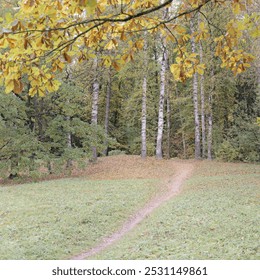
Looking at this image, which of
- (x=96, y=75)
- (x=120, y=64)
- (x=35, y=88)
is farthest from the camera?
(x=96, y=75)

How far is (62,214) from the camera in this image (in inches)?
393

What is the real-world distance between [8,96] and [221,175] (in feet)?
36.5

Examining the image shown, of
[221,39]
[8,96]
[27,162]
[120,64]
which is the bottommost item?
[27,162]

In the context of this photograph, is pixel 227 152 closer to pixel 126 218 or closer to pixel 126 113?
pixel 126 113

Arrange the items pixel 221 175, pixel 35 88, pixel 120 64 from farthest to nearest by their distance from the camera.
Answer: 1. pixel 221 175
2. pixel 120 64
3. pixel 35 88

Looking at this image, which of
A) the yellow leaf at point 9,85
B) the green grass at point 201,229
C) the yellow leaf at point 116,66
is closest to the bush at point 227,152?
the green grass at point 201,229

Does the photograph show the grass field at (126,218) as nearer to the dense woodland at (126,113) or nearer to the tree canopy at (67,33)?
the dense woodland at (126,113)

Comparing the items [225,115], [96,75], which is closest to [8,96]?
[96,75]

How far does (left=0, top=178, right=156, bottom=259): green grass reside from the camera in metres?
7.45

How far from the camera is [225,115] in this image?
3247 centimetres

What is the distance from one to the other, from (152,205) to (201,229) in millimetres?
4133

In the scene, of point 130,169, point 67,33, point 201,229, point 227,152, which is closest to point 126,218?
point 201,229

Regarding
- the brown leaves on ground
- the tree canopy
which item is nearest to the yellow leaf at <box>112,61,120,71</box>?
the tree canopy

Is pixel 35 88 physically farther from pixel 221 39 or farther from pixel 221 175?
pixel 221 175
